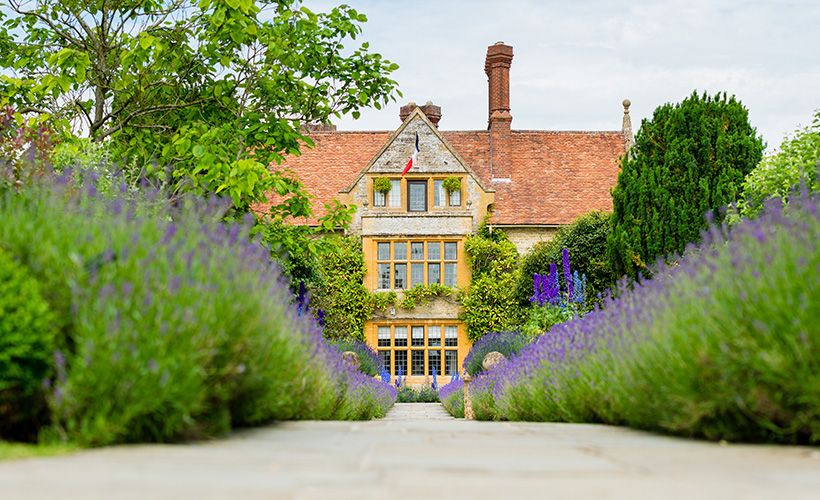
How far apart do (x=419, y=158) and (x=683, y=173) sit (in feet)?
30.2

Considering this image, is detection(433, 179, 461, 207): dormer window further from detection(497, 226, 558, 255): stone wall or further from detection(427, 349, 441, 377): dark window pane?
detection(427, 349, 441, 377): dark window pane

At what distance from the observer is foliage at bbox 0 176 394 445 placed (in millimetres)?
3352

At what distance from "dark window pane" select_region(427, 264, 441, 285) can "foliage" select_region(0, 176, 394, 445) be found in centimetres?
1943

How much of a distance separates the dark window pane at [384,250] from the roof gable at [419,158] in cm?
195

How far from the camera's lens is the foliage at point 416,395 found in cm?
2120

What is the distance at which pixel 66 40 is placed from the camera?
11.8m

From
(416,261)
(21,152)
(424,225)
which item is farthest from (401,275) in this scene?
Result: (21,152)

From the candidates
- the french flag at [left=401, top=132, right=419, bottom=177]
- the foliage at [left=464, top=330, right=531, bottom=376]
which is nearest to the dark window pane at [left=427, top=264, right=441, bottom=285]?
the french flag at [left=401, top=132, right=419, bottom=177]

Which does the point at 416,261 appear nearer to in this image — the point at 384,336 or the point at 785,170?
the point at 384,336

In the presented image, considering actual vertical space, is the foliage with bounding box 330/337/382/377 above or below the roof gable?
below

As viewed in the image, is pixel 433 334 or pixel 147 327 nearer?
pixel 147 327

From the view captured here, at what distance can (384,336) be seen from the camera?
24109mm

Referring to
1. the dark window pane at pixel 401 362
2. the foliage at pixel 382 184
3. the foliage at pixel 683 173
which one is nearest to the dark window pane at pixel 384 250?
the foliage at pixel 382 184

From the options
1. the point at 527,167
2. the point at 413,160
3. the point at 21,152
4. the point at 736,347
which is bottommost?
the point at 736,347
